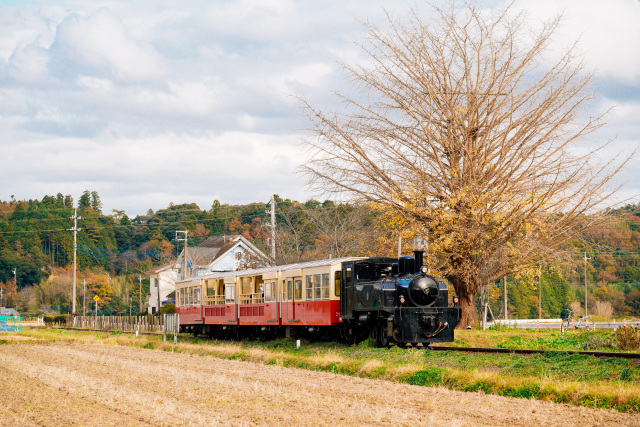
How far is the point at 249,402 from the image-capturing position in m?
11.6

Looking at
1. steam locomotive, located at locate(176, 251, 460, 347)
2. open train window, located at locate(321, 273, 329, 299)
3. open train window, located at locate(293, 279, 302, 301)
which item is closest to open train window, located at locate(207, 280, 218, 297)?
steam locomotive, located at locate(176, 251, 460, 347)

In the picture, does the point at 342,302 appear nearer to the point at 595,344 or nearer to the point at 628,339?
the point at 595,344

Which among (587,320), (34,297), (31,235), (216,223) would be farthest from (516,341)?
(31,235)

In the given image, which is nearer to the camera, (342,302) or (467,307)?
(342,302)

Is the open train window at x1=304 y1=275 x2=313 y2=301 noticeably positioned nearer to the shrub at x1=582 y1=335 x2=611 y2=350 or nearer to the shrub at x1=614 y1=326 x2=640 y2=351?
the shrub at x1=582 y1=335 x2=611 y2=350

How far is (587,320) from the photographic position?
45.9m

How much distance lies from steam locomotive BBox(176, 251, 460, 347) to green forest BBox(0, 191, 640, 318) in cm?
1241

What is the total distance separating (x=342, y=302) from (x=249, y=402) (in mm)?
11494

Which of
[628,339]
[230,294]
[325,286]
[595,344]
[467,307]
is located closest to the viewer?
[628,339]

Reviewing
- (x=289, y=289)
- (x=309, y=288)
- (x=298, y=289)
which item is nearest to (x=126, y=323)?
(x=289, y=289)

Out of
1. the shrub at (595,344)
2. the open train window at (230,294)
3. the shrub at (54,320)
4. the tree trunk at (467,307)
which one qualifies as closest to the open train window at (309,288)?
the open train window at (230,294)

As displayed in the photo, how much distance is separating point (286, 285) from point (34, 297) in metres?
106

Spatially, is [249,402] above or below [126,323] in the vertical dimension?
above

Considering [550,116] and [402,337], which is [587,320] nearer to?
[550,116]
